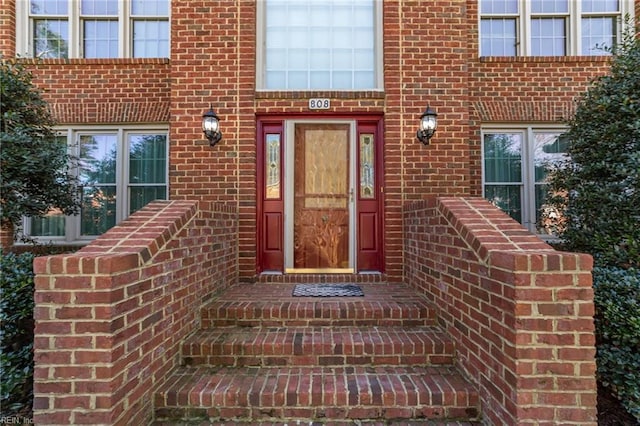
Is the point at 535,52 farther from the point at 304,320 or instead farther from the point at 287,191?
the point at 304,320

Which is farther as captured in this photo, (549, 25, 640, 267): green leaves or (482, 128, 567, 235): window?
(482, 128, 567, 235): window

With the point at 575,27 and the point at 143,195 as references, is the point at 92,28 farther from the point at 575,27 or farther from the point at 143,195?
the point at 575,27

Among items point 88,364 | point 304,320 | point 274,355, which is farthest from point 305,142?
point 88,364

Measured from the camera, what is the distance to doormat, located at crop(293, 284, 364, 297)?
343 cm

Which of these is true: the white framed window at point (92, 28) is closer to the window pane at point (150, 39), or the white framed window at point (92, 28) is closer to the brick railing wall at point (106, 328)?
the window pane at point (150, 39)

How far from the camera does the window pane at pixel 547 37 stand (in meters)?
4.96

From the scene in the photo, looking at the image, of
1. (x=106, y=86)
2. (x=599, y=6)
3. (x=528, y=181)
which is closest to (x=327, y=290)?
(x=528, y=181)

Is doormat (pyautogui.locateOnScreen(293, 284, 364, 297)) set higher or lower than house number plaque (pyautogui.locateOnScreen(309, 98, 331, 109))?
lower

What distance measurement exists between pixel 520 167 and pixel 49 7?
771 centimetres

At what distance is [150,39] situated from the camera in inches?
196

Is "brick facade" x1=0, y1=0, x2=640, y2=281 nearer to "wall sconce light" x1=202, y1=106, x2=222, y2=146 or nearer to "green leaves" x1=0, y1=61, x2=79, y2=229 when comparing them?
"wall sconce light" x1=202, y1=106, x2=222, y2=146

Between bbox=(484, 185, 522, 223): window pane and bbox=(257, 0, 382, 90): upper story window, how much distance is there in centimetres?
246

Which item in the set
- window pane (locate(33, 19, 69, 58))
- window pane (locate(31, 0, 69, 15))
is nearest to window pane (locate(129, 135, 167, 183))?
window pane (locate(33, 19, 69, 58))

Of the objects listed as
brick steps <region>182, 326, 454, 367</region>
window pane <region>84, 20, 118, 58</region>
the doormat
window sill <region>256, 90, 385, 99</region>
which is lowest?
brick steps <region>182, 326, 454, 367</region>
